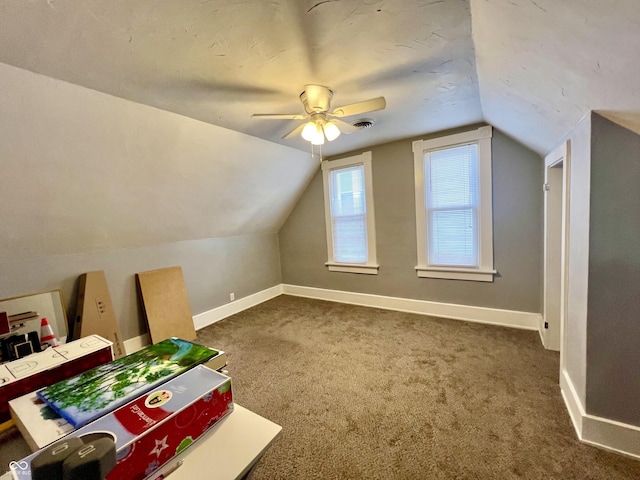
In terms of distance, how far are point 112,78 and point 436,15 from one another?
6.12 ft

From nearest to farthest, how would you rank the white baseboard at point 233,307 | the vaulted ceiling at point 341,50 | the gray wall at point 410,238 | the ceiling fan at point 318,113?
the vaulted ceiling at point 341,50, the ceiling fan at point 318,113, the gray wall at point 410,238, the white baseboard at point 233,307

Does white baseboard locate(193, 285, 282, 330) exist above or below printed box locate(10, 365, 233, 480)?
below

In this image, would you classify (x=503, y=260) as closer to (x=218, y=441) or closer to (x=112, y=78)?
(x=218, y=441)

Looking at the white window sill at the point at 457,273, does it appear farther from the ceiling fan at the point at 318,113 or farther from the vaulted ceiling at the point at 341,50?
the ceiling fan at the point at 318,113

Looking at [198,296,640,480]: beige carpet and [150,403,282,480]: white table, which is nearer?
[150,403,282,480]: white table

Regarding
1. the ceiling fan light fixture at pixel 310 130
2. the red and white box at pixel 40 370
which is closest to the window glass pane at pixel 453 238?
the ceiling fan light fixture at pixel 310 130

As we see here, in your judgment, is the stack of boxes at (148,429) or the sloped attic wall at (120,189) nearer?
the stack of boxes at (148,429)

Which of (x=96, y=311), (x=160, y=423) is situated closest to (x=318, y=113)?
(x=160, y=423)

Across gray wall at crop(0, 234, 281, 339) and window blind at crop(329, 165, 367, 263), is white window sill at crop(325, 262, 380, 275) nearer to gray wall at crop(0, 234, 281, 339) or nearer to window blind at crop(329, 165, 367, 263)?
window blind at crop(329, 165, 367, 263)

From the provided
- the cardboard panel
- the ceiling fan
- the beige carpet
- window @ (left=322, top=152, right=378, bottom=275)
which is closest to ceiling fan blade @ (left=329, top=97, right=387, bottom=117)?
the ceiling fan

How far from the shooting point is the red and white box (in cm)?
137

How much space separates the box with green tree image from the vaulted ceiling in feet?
4.84

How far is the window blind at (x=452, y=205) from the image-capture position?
10.5ft

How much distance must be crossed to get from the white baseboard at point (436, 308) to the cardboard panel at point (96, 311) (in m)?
2.70
